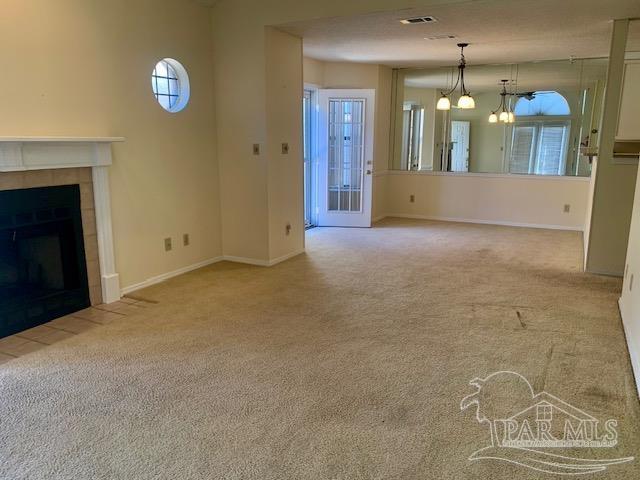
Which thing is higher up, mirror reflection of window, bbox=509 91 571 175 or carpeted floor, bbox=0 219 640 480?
mirror reflection of window, bbox=509 91 571 175

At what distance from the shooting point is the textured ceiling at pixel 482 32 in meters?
4.07

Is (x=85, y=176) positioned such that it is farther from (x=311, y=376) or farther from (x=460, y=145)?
(x=460, y=145)

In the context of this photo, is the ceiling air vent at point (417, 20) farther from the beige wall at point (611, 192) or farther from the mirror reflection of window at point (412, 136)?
the mirror reflection of window at point (412, 136)

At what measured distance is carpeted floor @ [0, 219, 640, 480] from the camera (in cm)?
205

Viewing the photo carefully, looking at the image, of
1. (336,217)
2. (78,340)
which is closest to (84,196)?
(78,340)

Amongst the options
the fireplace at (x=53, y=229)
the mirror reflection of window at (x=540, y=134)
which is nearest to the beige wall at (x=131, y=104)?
the fireplace at (x=53, y=229)

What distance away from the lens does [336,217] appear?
7.52 metres

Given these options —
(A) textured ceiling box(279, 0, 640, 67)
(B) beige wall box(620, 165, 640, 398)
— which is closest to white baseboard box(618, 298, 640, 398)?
(B) beige wall box(620, 165, 640, 398)

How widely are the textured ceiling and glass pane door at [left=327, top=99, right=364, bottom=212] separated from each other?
2.43ft

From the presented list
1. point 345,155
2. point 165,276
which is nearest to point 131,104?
point 165,276

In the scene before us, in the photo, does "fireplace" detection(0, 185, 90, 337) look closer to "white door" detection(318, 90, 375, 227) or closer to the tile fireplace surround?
the tile fireplace surround

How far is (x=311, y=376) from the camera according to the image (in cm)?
275

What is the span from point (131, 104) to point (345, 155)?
3885 millimetres

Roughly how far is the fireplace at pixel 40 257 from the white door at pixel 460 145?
5.98m
